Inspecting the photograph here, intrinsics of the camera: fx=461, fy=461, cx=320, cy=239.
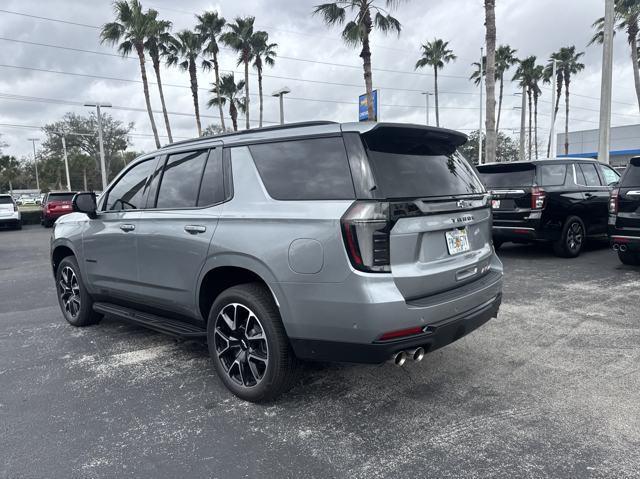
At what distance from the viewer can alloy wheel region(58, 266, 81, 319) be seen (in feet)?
16.9

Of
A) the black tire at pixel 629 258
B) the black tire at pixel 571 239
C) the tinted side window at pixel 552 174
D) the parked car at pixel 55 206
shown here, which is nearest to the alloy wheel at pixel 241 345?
the tinted side window at pixel 552 174

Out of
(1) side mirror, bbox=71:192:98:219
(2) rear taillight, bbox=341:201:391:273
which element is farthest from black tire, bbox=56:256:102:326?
(2) rear taillight, bbox=341:201:391:273

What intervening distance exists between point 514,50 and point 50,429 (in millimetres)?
43268

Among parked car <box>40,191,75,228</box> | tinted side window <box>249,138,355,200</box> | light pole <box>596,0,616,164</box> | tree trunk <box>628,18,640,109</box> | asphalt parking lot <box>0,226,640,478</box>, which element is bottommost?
asphalt parking lot <box>0,226,640,478</box>

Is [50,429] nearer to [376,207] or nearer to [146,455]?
[146,455]

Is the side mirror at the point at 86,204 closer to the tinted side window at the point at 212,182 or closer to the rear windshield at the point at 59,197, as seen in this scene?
the tinted side window at the point at 212,182

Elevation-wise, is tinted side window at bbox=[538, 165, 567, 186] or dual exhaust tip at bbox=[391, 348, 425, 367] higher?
tinted side window at bbox=[538, 165, 567, 186]

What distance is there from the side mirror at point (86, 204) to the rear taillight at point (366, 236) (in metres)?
3.07

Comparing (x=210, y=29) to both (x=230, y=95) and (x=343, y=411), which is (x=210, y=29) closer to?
(x=230, y=95)

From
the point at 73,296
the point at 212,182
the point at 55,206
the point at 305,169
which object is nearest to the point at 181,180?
the point at 212,182

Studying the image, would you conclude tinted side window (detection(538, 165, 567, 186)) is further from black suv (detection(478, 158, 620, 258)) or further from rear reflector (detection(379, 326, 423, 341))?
rear reflector (detection(379, 326, 423, 341))

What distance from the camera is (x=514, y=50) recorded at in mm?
38469

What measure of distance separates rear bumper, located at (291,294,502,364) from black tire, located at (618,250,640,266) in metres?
6.03

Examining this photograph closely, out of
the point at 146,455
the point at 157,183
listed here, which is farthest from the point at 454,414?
the point at 157,183
